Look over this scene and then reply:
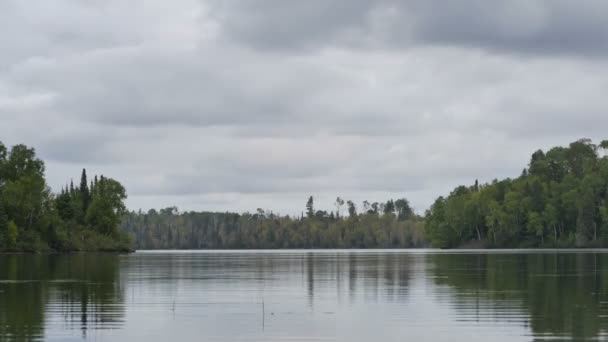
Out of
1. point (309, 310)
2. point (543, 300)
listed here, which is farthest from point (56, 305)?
point (543, 300)

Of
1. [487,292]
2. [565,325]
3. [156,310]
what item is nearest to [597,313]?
[565,325]

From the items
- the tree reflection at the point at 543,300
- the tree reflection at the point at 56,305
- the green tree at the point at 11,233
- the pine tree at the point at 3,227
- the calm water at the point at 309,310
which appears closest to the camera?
the calm water at the point at 309,310

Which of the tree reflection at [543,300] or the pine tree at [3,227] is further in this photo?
the pine tree at [3,227]

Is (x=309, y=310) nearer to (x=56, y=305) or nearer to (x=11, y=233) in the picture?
(x=56, y=305)

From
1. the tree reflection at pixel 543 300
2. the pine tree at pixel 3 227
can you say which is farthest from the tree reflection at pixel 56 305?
the pine tree at pixel 3 227

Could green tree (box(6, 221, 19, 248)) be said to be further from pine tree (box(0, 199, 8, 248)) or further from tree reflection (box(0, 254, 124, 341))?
tree reflection (box(0, 254, 124, 341))

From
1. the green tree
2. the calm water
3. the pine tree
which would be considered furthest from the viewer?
the green tree

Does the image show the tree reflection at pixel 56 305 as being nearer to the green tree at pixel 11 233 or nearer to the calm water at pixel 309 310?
the calm water at pixel 309 310

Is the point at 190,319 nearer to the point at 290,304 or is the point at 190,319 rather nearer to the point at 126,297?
the point at 290,304

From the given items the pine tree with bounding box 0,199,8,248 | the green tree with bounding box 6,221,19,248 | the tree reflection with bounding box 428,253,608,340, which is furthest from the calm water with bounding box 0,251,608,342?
the green tree with bounding box 6,221,19,248

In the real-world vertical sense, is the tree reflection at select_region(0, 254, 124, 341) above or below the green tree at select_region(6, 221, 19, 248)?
below

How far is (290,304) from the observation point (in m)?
49.9

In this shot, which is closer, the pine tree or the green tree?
the pine tree

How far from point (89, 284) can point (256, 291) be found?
1421 cm
